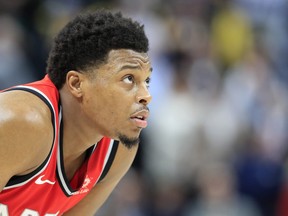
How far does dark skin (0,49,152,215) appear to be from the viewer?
3.75 metres

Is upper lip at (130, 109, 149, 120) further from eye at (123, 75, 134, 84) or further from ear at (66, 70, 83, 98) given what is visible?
ear at (66, 70, 83, 98)

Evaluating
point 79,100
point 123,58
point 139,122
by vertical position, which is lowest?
point 139,122

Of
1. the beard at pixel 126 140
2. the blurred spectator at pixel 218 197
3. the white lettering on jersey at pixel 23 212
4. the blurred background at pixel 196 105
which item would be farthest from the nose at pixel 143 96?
the blurred spectator at pixel 218 197

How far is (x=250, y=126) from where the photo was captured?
30.6ft

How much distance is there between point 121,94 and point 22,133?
29.3 inches

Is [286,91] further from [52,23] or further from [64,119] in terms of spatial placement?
[64,119]

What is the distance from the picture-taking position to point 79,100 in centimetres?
422

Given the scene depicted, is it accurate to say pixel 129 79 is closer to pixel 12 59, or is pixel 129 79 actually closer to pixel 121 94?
pixel 121 94

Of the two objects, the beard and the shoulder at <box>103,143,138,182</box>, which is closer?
the beard

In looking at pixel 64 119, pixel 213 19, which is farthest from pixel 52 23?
pixel 64 119

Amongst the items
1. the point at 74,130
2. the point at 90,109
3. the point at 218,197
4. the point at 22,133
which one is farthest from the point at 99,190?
the point at 218,197

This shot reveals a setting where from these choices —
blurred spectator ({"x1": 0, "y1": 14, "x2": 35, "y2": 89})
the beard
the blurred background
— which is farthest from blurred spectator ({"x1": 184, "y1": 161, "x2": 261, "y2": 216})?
the beard

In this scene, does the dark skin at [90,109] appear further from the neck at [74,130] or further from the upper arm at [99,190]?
the upper arm at [99,190]

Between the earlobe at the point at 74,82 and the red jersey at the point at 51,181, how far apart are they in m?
0.11
